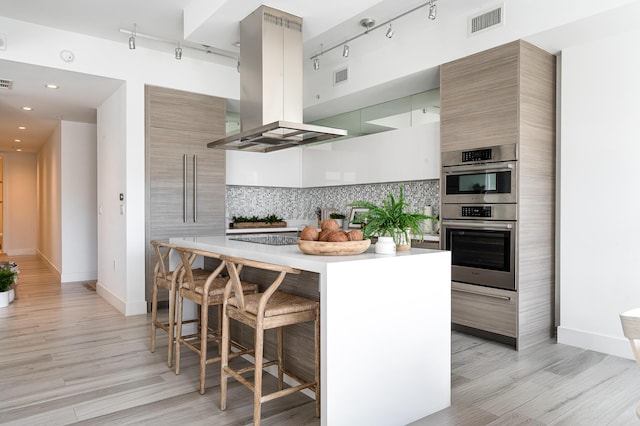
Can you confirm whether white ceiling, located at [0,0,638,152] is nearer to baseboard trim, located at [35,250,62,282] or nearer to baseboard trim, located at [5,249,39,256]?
baseboard trim, located at [35,250,62,282]

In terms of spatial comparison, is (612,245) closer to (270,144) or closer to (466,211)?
(466,211)

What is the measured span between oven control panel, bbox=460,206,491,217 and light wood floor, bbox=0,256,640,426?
42.8 inches

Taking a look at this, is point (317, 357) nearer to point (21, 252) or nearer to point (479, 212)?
point (479, 212)

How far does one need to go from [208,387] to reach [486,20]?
11.7 ft

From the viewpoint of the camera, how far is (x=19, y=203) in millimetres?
10883

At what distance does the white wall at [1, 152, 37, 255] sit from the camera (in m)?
10.7

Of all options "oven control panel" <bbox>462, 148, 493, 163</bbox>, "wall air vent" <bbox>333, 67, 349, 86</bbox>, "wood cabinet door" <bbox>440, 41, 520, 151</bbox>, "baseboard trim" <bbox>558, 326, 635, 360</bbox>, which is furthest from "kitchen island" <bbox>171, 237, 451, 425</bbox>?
"wall air vent" <bbox>333, 67, 349, 86</bbox>

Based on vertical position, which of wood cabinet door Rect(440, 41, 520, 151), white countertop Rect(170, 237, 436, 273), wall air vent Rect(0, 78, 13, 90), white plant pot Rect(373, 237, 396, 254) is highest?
wall air vent Rect(0, 78, 13, 90)

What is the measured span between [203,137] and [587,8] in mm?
3969

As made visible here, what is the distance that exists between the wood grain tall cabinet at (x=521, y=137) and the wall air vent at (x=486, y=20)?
0.21 m

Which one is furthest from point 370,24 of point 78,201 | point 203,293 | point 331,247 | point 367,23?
point 78,201

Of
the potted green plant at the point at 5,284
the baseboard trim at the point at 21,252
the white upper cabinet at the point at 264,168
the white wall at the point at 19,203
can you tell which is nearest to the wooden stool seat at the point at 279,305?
the white upper cabinet at the point at 264,168

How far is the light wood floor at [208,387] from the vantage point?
244 cm

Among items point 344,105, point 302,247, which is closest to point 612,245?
point 302,247
